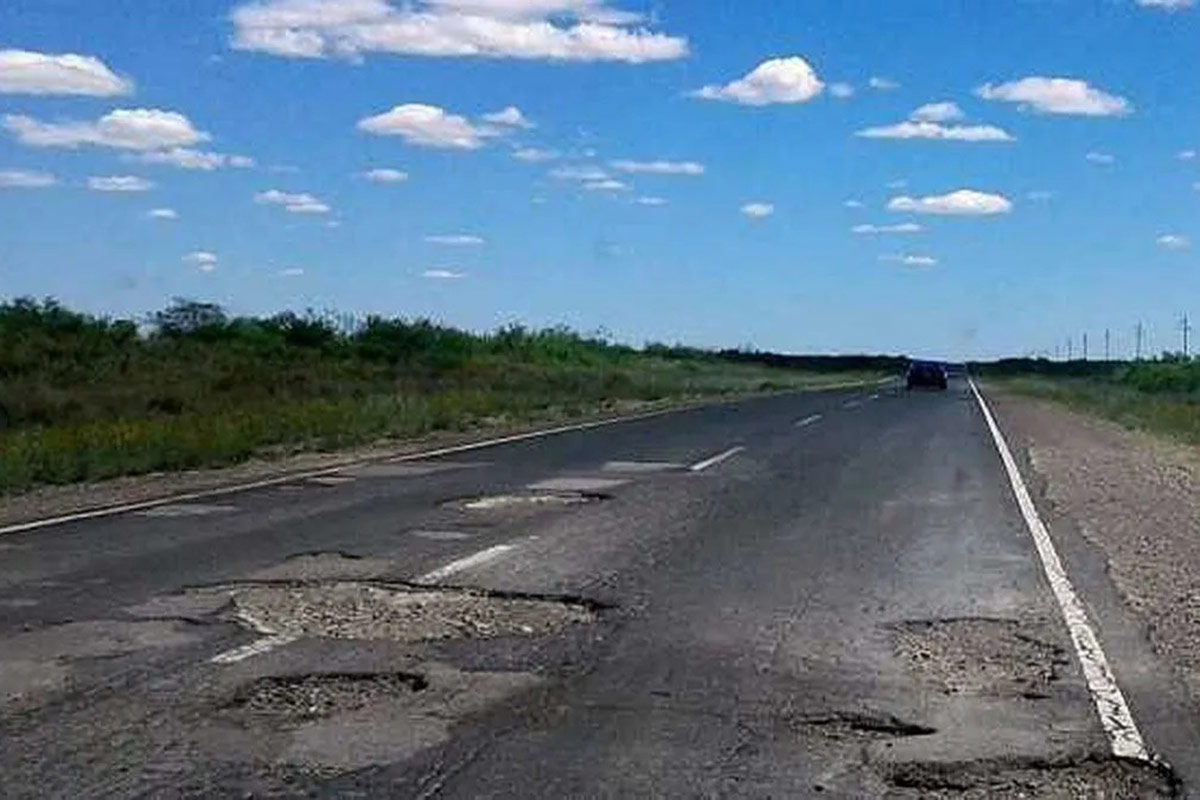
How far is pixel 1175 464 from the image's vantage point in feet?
103

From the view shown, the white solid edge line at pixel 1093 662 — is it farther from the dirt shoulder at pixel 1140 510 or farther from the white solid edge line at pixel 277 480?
the white solid edge line at pixel 277 480

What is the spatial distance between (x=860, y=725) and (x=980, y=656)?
219 cm

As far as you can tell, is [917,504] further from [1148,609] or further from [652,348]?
[652,348]

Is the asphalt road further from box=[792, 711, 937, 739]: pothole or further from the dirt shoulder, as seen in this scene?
the dirt shoulder

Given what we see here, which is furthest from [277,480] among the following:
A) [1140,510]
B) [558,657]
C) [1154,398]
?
[1154,398]

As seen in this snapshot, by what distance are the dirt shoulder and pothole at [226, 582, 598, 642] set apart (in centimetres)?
350

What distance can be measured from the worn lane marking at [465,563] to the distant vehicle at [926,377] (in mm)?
67153

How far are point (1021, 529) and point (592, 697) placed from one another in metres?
9.74

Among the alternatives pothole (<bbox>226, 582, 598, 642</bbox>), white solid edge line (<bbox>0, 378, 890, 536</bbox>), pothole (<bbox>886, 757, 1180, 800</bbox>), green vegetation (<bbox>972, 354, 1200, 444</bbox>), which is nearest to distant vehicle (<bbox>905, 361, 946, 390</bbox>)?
green vegetation (<bbox>972, 354, 1200, 444</bbox>)

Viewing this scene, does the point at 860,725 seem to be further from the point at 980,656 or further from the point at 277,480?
the point at 277,480

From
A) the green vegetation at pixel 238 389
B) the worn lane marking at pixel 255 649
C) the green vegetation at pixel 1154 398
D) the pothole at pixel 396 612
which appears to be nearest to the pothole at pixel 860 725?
the pothole at pixel 396 612

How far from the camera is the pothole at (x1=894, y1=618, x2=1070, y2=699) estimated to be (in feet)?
31.6

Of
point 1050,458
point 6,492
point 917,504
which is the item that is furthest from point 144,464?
point 1050,458

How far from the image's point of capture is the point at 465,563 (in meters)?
14.4
